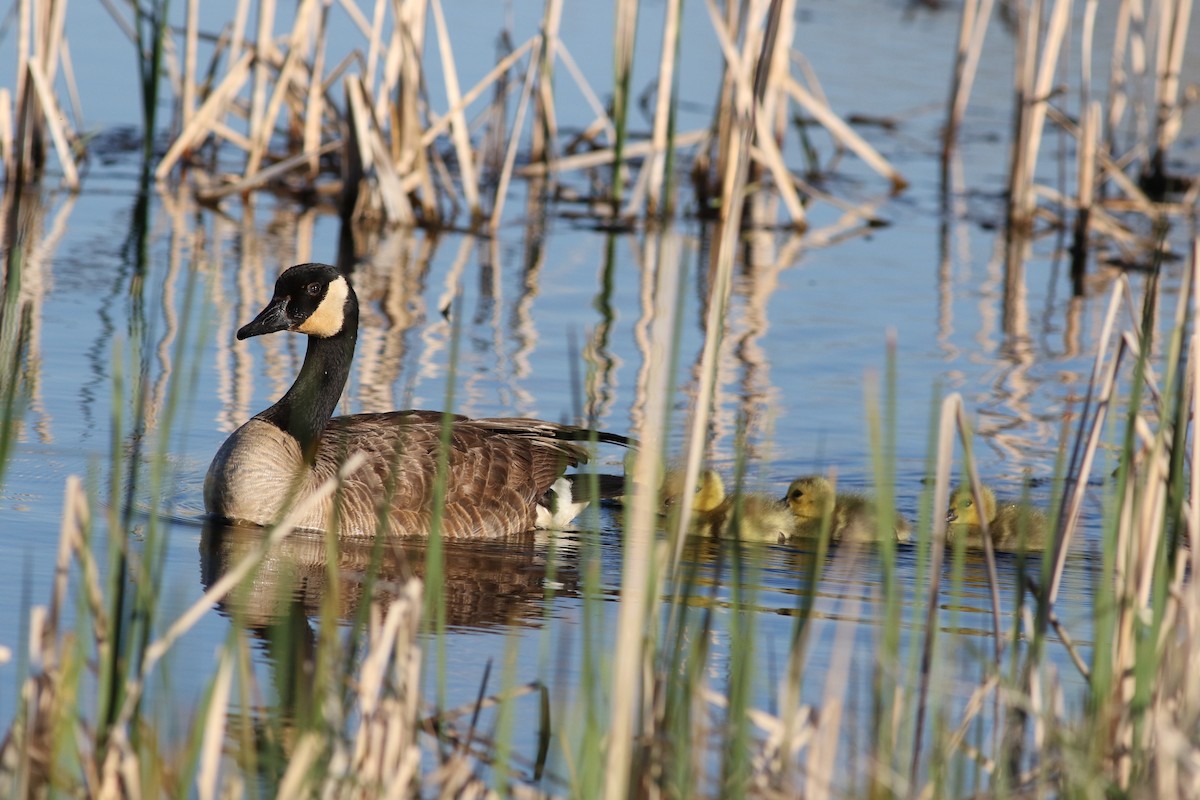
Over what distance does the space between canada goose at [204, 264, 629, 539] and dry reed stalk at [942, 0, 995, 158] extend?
7.32 metres

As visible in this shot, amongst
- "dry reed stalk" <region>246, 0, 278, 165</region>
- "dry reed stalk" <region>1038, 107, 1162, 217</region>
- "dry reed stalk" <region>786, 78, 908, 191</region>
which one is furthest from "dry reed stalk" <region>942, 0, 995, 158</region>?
"dry reed stalk" <region>246, 0, 278, 165</region>

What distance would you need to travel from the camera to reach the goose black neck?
6.47 metres

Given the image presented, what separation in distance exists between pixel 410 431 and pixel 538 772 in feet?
9.37

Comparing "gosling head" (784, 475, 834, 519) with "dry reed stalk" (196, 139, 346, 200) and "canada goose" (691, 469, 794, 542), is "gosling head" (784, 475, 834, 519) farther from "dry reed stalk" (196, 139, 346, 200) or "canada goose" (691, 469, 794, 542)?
"dry reed stalk" (196, 139, 346, 200)

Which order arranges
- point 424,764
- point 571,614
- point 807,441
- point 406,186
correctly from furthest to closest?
point 406,186 → point 807,441 → point 571,614 → point 424,764

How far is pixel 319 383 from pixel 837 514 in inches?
78.0

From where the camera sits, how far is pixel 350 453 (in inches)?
248

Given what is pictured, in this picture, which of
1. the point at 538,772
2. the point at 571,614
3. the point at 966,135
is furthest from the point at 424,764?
the point at 966,135

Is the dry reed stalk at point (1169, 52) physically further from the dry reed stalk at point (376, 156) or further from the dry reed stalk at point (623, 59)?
the dry reed stalk at point (376, 156)

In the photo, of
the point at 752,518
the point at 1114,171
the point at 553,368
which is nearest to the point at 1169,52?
the point at 1114,171

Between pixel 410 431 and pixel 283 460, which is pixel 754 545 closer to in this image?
pixel 410 431

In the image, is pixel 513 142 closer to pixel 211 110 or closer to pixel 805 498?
pixel 211 110

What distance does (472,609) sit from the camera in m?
5.27

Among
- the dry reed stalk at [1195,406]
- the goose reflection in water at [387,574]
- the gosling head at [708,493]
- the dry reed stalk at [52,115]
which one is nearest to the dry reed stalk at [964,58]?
the dry reed stalk at [52,115]
